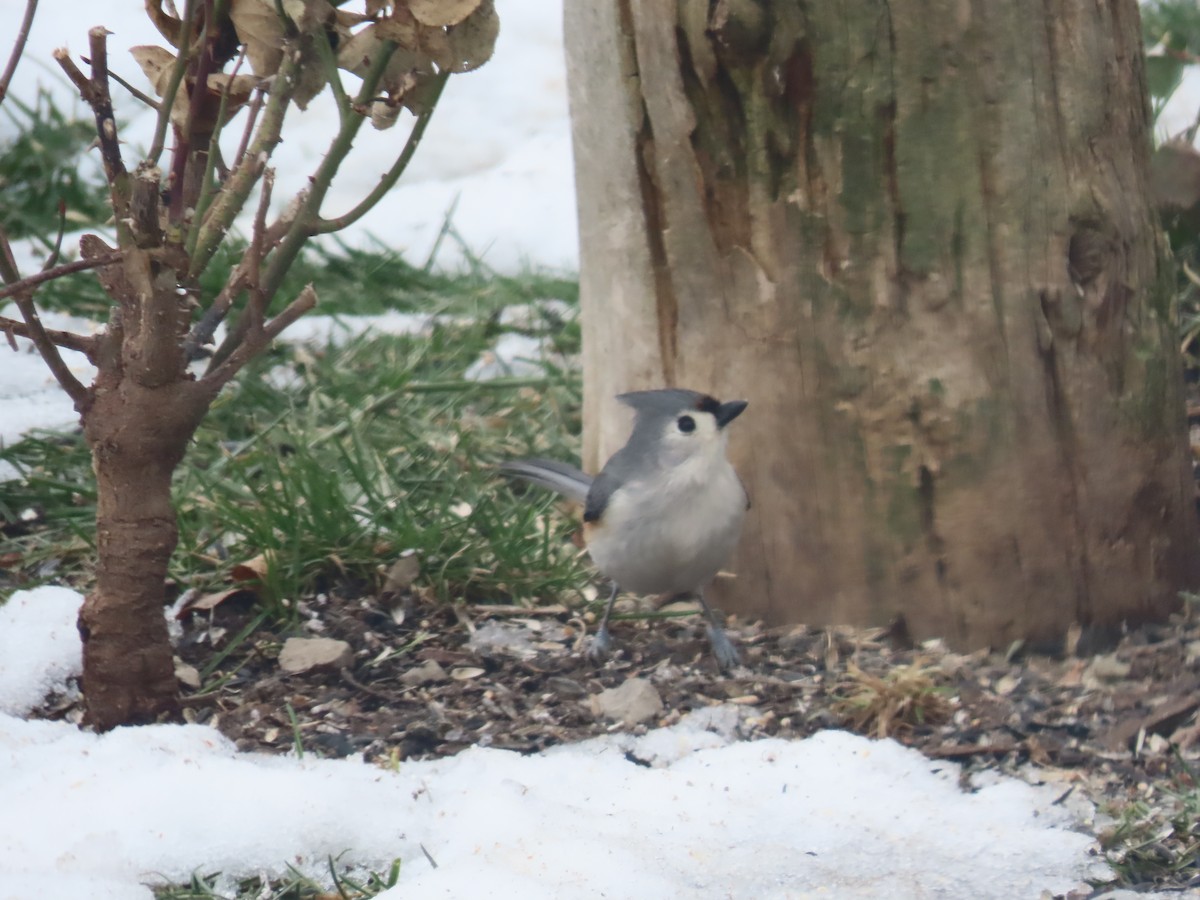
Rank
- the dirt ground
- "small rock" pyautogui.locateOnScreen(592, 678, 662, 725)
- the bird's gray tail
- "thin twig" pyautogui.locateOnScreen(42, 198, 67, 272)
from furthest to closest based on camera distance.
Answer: the bird's gray tail
"small rock" pyautogui.locateOnScreen(592, 678, 662, 725)
the dirt ground
"thin twig" pyautogui.locateOnScreen(42, 198, 67, 272)

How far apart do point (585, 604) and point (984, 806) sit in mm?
1243

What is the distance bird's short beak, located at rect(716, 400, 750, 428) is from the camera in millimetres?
3287

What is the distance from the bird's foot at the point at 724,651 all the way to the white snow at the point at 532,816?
190 mm

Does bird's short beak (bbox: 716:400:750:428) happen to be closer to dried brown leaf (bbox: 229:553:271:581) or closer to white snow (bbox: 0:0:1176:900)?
white snow (bbox: 0:0:1176:900)

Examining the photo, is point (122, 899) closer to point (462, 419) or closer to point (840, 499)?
point (840, 499)

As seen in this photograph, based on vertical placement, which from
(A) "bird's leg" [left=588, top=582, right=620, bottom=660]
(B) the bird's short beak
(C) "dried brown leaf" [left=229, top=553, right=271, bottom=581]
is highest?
(B) the bird's short beak

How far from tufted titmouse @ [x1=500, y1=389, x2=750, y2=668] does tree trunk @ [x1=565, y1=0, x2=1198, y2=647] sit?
0.40 ft

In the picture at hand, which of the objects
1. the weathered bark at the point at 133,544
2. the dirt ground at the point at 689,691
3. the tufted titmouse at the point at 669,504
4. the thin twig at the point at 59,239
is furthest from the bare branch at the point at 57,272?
the tufted titmouse at the point at 669,504

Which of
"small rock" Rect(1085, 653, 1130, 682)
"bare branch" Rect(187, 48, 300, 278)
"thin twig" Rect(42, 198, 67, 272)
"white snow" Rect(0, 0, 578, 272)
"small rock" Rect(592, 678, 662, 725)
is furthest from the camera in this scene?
"white snow" Rect(0, 0, 578, 272)

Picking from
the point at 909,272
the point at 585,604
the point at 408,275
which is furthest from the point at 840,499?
the point at 408,275

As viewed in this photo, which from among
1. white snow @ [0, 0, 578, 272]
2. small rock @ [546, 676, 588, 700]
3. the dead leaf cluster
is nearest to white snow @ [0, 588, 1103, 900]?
small rock @ [546, 676, 588, 700]

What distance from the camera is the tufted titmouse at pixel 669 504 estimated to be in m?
3.35

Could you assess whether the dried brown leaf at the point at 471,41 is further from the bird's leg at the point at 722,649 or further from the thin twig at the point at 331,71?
the bird's leg at the point at 722,649

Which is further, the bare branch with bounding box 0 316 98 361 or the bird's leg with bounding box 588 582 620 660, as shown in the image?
the bird's leg with bounding box 588 582 620 660
